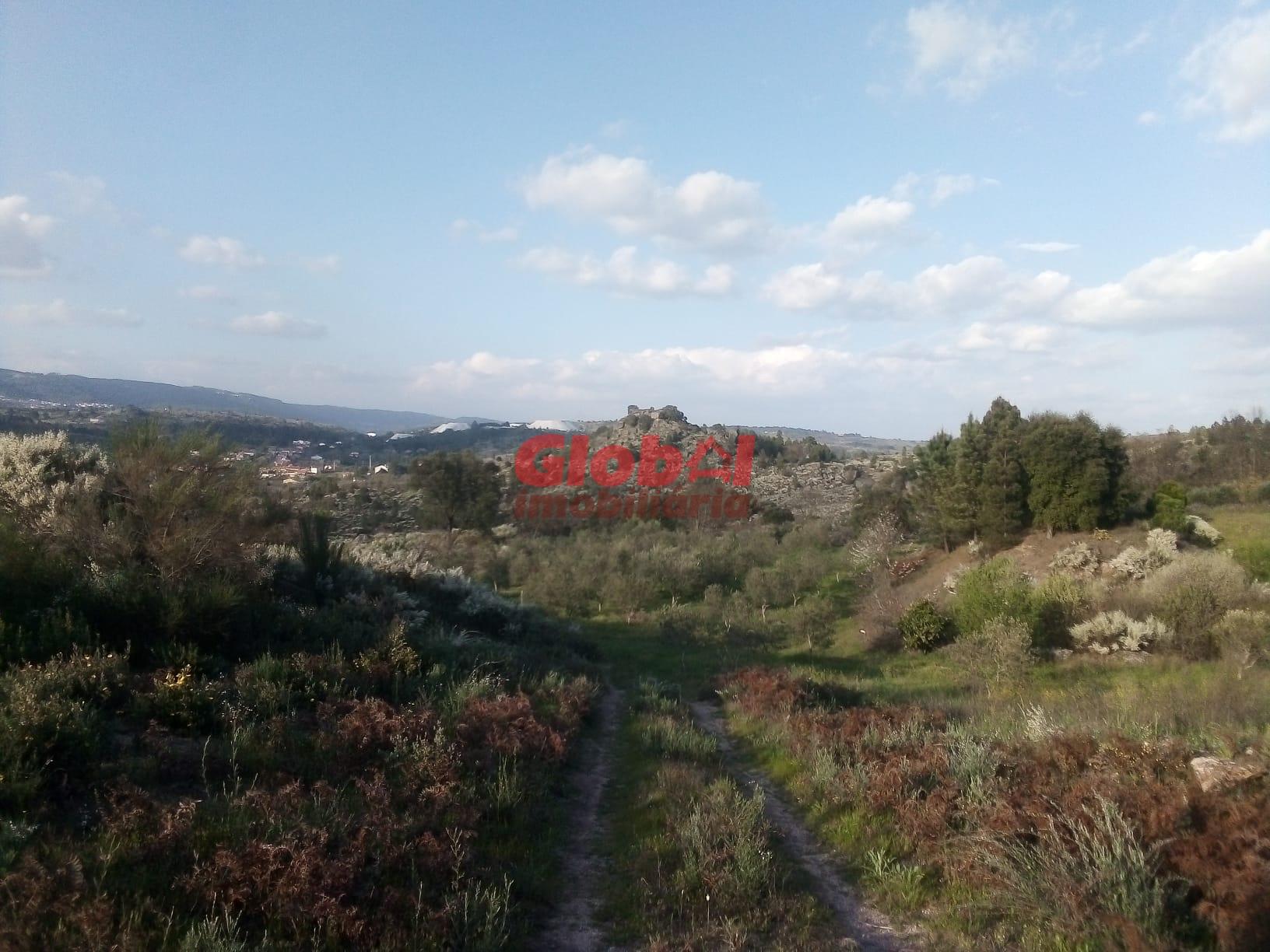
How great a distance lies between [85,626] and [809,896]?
7.29 meters

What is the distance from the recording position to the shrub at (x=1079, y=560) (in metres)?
21.4

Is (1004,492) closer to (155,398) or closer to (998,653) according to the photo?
(998,653)

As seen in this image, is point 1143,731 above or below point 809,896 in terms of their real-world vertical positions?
above

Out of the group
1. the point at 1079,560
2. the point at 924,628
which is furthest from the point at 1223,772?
the point at 1079,560

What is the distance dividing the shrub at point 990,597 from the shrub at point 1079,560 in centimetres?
462

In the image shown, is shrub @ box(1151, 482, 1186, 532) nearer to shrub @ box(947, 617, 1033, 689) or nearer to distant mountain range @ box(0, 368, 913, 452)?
shrub @ box(947, 617, 1033, 689)

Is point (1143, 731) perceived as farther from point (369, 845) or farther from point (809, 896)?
point (369, 845)

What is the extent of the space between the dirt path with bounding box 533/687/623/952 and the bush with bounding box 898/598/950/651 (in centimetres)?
1148

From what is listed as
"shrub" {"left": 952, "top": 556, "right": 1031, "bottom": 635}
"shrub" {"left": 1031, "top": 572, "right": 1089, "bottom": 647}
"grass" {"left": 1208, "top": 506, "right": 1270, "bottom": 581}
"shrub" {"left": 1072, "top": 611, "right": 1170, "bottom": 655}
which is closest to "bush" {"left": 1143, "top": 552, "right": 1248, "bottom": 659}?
"shrub" {"left": 1072, "top": 611, "right": 1170, "bottom": 655}

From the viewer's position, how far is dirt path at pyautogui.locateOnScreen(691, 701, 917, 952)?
4820mm

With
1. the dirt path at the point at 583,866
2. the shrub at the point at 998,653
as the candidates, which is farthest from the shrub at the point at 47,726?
the shrub at the point at 998,653

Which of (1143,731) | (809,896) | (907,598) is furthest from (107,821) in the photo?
(907,598)

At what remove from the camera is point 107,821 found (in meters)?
4.78

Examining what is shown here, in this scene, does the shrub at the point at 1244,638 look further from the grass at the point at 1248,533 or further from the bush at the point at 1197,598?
the grass at the point at 1248,533
